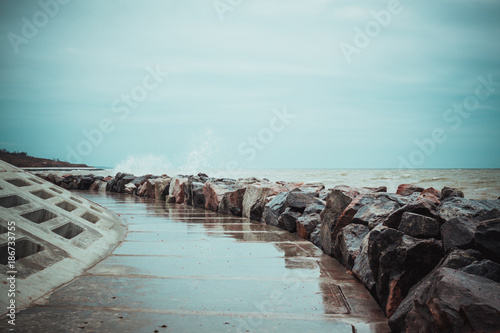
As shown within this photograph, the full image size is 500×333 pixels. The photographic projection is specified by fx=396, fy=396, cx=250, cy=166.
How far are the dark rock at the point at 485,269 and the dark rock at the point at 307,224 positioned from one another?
11.7ft

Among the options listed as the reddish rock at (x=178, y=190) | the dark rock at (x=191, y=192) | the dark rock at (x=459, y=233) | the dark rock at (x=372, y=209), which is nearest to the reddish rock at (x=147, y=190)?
the reddish rock at (x=178, y=190)

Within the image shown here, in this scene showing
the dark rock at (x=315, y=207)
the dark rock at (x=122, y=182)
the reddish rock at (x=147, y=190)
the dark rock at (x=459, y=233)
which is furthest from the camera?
the dark rock at (x=122, y=182)

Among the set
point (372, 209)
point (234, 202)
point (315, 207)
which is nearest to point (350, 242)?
point (372, 209)

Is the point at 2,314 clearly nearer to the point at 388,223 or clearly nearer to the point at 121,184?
the point at 388,223

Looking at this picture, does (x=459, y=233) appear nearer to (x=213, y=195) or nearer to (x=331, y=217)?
(x=331, y=217)

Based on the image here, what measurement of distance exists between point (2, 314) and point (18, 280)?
498mm

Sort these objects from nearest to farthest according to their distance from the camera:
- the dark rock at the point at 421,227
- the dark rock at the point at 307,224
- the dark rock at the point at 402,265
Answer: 1. the dark rock at the point at 402,265
2. the dark rock at the point at 421,227
3. the dark rock at the point at 307,224

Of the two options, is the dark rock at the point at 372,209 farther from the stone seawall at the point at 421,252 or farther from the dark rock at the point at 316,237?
the dark rock at the point at 316,237

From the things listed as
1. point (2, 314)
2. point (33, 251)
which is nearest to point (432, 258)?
point (2, 314)

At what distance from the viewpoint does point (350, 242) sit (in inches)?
173

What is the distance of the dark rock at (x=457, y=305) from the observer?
1.89 metres

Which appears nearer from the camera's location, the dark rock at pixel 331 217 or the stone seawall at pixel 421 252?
the stone seawall at pixel 421 252

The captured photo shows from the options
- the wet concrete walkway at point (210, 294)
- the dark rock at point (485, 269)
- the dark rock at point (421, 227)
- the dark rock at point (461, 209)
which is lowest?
the wet concrete walkway at point (210, 294)

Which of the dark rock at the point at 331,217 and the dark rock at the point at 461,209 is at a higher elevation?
the dark rock at the point at 461,209
